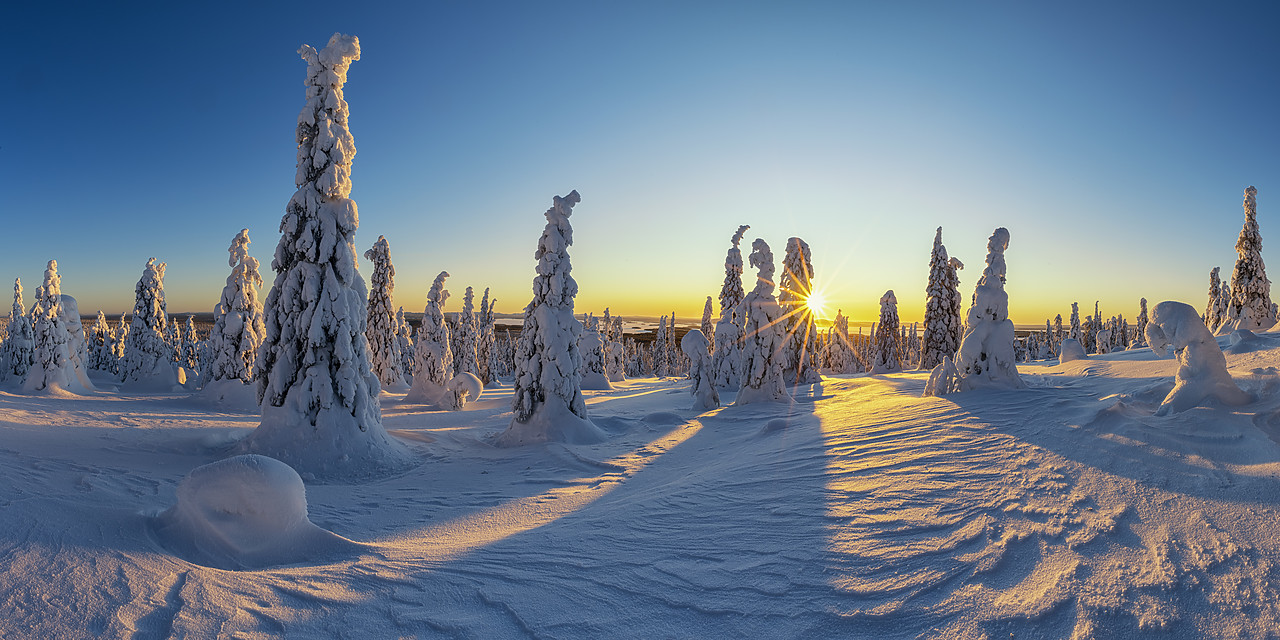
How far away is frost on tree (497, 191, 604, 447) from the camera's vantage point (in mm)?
13398

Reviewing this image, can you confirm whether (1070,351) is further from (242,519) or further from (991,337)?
(242,519)

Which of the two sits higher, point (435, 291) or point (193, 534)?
point (435, 291)

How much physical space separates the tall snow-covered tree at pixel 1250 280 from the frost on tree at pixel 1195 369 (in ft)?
77.8

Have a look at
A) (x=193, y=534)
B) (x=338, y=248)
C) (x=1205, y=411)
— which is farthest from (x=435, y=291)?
(x=1205, y=411)

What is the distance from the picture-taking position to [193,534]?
4.28 m

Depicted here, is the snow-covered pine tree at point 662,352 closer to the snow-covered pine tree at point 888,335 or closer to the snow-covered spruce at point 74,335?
the snow-covered pine tree at point 888,335

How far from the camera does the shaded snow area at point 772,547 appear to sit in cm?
315

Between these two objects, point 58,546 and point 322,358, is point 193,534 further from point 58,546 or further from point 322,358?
point 322,358

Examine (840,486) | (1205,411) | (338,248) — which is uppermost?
(338,248)

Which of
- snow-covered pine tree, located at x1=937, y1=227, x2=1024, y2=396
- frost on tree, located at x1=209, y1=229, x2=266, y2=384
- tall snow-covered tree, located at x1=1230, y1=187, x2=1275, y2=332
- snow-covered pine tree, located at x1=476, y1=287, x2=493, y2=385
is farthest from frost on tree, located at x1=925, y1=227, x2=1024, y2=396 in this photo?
snow-covered pine tree, located at x1=476, y1=287, x2=493, y2=385

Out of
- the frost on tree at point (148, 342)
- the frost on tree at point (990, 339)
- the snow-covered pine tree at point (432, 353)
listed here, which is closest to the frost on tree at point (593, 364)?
the snow-covered pine tree at point (432, 353)

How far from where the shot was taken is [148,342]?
95.2 feet

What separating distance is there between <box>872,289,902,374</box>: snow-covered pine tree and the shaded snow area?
113ft

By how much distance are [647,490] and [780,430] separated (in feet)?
13.0
